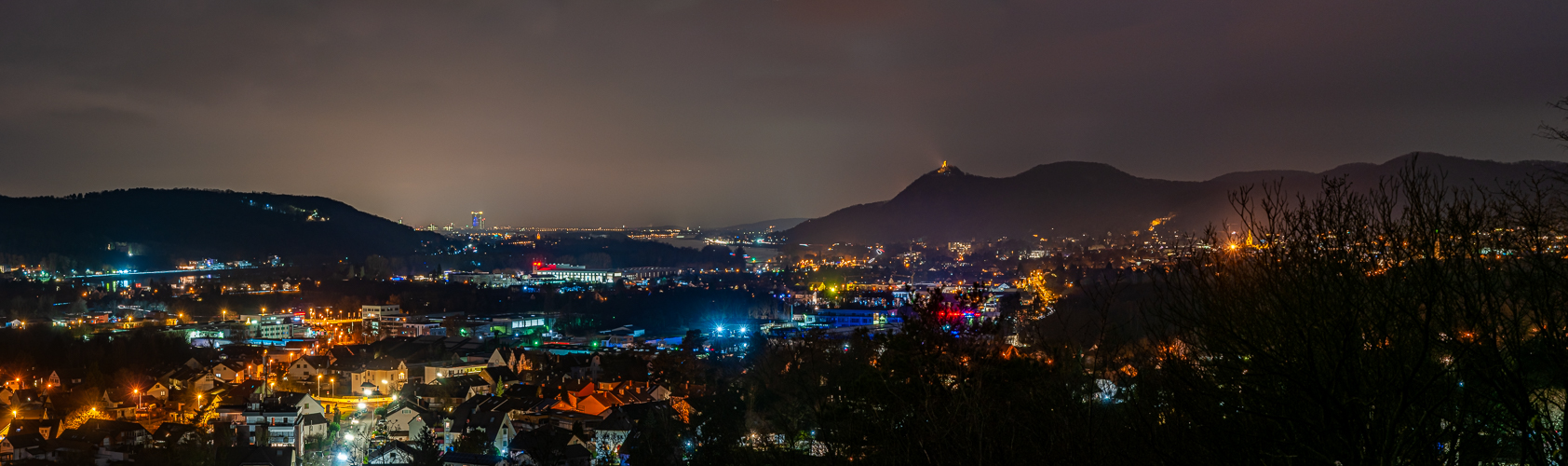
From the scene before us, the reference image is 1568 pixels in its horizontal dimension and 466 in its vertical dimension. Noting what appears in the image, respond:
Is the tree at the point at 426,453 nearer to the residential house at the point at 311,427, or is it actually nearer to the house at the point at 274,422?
the house at the point at 274,422

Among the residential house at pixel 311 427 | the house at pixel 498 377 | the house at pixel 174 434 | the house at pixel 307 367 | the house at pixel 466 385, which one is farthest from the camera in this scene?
the house at pixel 307 367

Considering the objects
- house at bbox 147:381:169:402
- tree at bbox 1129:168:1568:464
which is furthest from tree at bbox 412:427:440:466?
tree at bbox 1129:168:1568:464

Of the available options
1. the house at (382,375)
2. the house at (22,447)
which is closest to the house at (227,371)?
the house at (382,375)

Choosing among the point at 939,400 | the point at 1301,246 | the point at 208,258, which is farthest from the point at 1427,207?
the point at 208,258

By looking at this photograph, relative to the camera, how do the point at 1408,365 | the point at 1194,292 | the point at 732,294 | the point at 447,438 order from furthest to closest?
1. the point at 732,294
2. the point at 447,438
3. the point at 1194,292
4. the point at 1408,365

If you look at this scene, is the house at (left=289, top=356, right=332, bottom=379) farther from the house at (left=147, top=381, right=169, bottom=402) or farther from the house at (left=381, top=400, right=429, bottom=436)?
the house at (left=381, top=400, right=429, bottom=436)

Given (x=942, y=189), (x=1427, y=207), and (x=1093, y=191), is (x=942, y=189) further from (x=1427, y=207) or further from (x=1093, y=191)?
(x=1427, y=207)
